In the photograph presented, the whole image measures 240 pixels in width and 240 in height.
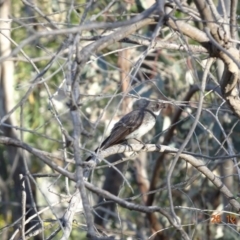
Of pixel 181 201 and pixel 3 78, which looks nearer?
pixel 3 78

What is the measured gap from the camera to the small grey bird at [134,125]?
6223 mm

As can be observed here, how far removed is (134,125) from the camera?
253 inches

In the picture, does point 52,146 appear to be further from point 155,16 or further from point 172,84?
point 155,16

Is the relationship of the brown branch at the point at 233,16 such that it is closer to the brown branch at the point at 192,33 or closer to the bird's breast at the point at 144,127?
the brown branch at the point at 192,33

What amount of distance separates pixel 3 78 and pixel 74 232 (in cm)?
261

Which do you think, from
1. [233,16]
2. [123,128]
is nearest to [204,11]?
[233,16]

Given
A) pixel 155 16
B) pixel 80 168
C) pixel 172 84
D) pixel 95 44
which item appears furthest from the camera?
pixel 172 84

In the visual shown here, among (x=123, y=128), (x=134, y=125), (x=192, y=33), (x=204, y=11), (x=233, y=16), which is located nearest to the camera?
(x=204, y=11)

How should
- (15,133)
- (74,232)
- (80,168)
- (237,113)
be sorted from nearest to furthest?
(80,168) < (237,113) < (15,133) < (74,232)

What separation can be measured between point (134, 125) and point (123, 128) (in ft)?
→ 0.48

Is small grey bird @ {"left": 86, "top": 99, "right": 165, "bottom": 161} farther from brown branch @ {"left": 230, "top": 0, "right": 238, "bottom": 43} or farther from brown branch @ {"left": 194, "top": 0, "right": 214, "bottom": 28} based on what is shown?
brown branch @ {"left": 194, "top": 0, "right": 214, "bottom": 28}

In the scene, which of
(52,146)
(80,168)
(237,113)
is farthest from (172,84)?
(80,168)

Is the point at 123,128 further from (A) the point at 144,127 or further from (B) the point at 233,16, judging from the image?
(B) the point at 233,16

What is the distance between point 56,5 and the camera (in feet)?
23.2
